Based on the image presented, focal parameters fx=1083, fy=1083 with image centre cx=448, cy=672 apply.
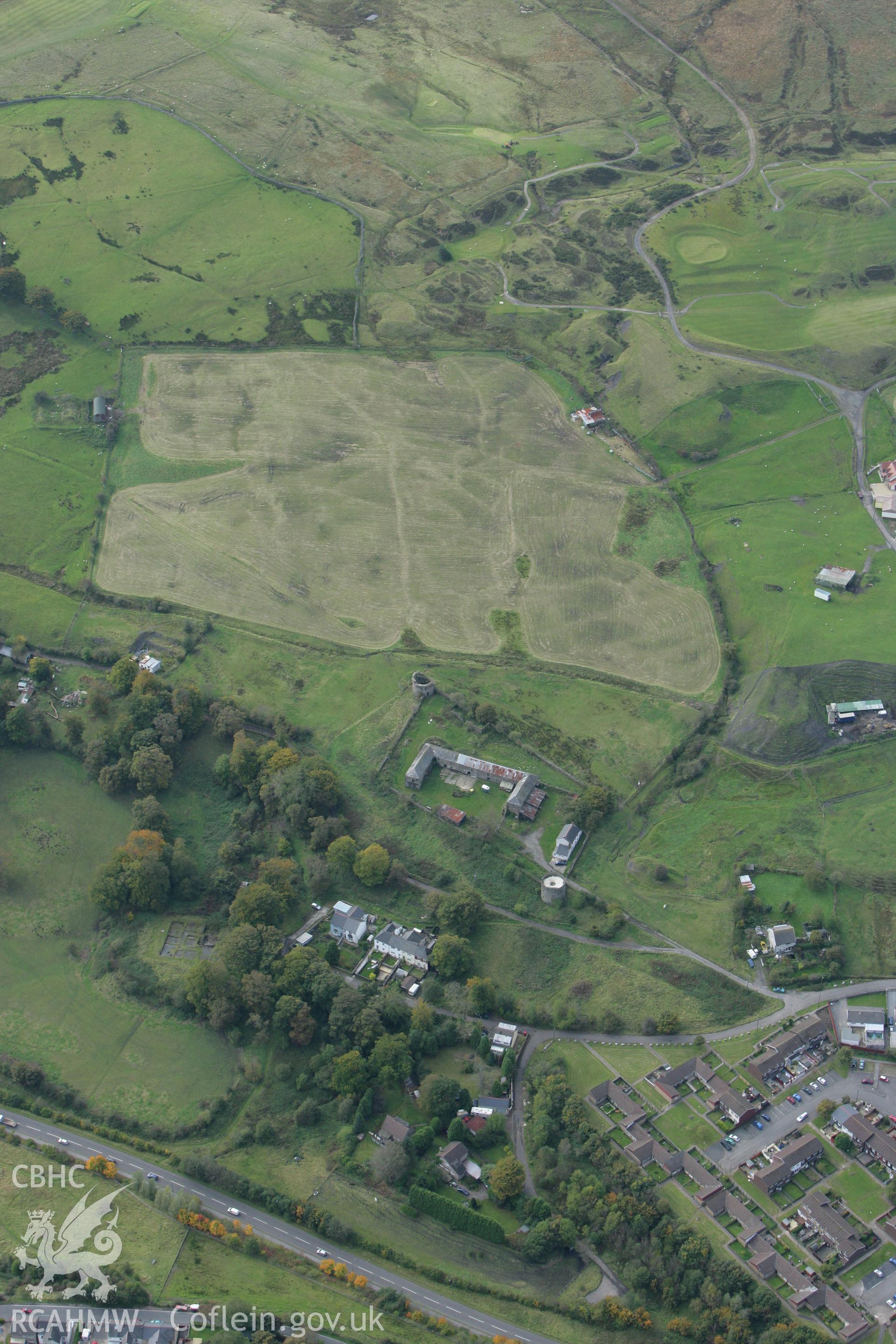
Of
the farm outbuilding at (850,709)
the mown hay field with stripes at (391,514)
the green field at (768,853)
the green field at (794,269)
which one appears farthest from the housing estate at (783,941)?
the green field at (794,269)

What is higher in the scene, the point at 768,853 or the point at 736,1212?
the point at 768,853

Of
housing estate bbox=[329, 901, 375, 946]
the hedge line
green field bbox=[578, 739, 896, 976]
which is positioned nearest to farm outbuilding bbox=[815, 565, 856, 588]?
green field bbox=[578, 739, 896, 976]

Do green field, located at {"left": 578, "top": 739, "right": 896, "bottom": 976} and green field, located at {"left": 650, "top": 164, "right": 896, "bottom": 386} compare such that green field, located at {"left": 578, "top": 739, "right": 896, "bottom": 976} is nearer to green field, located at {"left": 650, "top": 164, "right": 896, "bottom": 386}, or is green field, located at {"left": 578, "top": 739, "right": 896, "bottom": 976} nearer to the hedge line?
the hedge line

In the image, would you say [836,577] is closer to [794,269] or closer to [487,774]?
[487,774]

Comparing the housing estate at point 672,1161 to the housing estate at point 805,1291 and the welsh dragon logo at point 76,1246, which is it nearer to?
the housing estate at point 805,1291

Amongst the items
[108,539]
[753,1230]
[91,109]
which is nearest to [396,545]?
[108,539]

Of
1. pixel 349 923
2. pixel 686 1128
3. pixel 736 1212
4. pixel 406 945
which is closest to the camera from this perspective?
pixel 736 1212

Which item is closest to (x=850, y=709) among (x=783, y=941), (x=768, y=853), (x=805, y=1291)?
(x=768, y=853)
